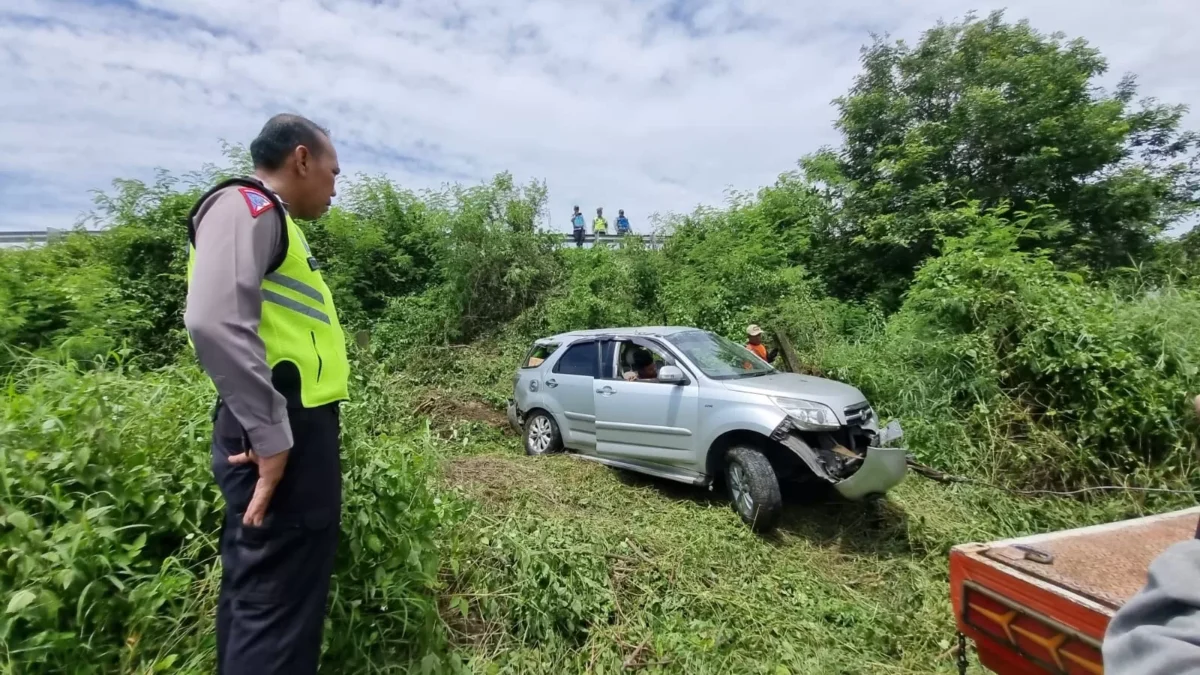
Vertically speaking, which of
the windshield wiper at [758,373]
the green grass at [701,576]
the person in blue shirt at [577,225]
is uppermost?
the person in blue shirt at [577,225]

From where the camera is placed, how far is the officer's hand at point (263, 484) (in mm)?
1660

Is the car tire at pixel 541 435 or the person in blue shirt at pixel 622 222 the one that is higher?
the person in blue shirt at pixel 622 222

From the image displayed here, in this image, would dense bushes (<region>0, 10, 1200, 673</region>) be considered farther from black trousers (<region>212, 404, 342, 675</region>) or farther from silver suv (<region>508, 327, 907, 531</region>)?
silver suv (<region>508, 327, 907, 531</region>)

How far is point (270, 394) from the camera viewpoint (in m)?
1.61

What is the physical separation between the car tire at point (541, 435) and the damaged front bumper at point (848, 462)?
111 inches

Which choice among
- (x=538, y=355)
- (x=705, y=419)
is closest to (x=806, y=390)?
(x=705, y=419)

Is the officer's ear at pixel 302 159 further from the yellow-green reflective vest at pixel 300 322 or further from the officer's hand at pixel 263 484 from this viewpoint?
the officer's hand at pixel 263 484

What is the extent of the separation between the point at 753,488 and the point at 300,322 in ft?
12.3

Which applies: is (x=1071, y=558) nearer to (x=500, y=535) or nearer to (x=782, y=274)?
(x=500, y=535)

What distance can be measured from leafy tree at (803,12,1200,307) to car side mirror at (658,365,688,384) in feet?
25.4

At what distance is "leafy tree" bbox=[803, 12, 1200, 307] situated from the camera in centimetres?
1148

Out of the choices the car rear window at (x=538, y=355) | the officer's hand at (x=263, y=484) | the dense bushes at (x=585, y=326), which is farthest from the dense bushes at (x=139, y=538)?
the car rear window at (x=538, y=355)

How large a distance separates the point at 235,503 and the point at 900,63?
14926 millimetres

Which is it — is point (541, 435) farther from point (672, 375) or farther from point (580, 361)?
point (672, 375)
